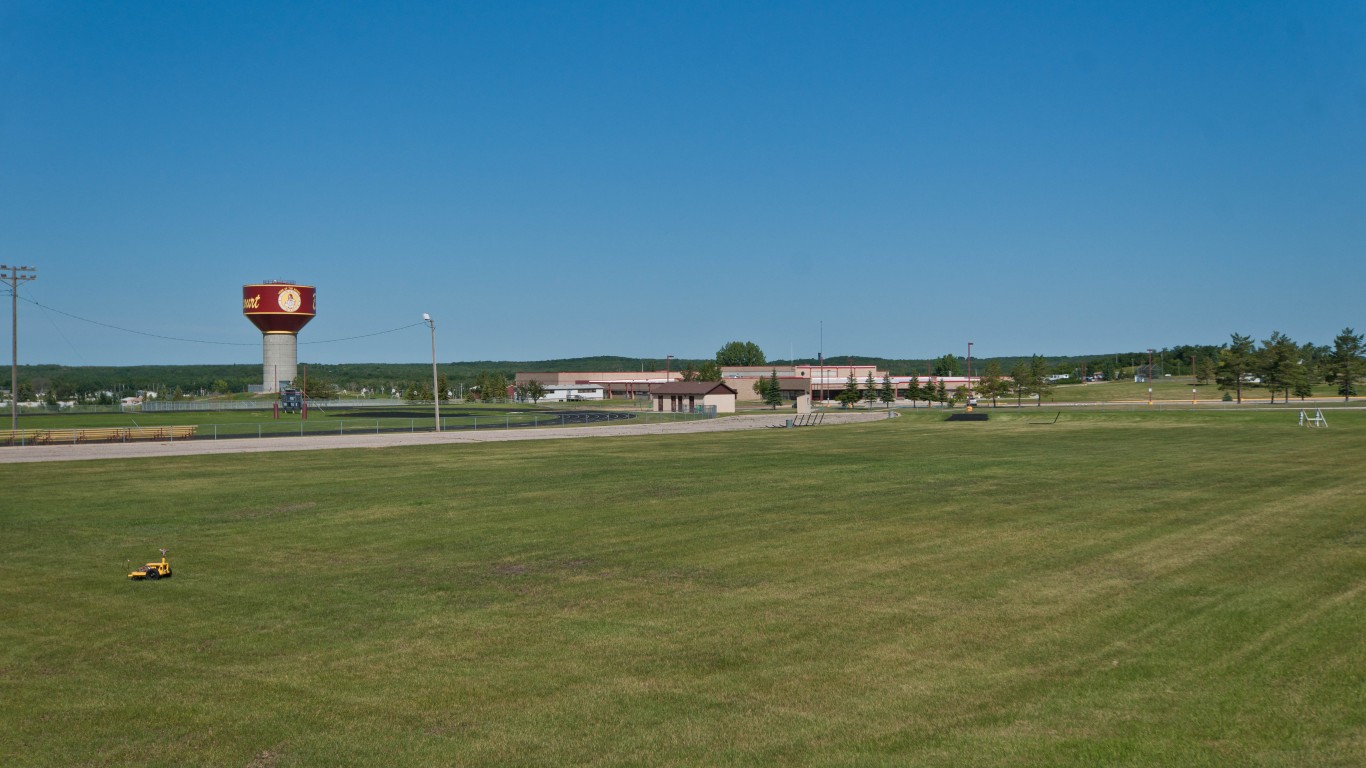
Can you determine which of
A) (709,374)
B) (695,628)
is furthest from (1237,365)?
(695,628)

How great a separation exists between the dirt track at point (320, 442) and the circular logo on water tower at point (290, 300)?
115m

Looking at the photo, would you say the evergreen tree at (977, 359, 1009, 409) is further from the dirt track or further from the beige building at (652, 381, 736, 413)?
the dirt track

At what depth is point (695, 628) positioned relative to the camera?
537 inches

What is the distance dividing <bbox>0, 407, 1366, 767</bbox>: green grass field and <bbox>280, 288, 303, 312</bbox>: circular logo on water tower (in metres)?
152

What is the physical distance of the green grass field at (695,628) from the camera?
31.2ft

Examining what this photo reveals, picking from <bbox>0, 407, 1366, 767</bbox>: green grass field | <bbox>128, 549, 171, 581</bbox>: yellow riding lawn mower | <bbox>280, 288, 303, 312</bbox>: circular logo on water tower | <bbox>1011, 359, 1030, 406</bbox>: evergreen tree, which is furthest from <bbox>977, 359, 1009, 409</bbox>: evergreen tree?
<bbox>280, 288, 303, 312</bbox>: circular logo on water tower

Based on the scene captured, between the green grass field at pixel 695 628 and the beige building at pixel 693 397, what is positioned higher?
the beige building at pixel 693 397

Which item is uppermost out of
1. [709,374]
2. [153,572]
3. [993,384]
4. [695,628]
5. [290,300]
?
[290,300]

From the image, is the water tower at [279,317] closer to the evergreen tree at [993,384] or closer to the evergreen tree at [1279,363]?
the evergreen tree at [993,384]

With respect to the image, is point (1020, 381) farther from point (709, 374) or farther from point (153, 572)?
point (153, 572)

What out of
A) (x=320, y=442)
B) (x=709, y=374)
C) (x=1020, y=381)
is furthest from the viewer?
(x=709, y=374)

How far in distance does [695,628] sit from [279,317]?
6890 inches

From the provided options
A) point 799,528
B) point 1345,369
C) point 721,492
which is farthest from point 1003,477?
point 1345,369

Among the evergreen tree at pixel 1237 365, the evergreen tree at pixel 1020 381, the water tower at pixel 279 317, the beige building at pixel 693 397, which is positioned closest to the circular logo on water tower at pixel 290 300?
the water tower at pixel 279 317
